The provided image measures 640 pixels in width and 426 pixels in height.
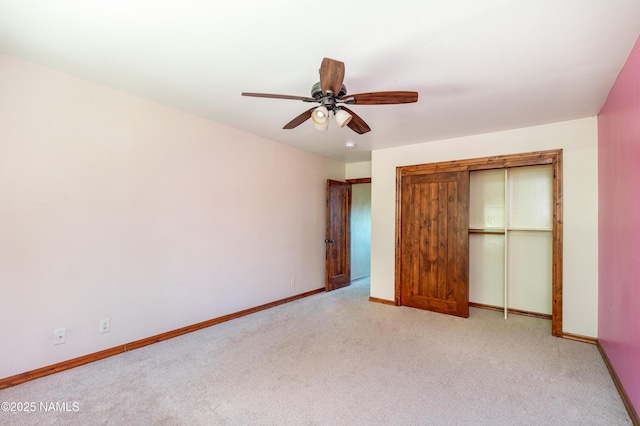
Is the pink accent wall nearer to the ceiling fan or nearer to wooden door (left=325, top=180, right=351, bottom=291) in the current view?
the ceiling fan

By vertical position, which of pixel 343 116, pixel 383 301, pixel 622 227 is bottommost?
pixel 383 301

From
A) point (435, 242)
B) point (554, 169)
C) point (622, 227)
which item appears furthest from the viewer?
point (435, 242)

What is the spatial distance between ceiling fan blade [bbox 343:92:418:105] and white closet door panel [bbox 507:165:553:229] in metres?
2.94

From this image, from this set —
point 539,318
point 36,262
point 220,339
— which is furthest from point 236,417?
point 539,318

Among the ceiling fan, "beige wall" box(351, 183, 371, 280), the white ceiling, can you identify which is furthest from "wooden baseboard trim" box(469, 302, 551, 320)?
the ceiling fan

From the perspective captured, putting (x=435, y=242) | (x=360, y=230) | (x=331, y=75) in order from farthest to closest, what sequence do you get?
(x=360, y=230) < (x=435, y=242) < (x=331, y=75)

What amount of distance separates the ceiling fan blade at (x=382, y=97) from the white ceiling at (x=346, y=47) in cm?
29

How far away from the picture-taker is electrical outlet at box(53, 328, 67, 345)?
2430mm

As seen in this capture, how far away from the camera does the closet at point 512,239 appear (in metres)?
3.96

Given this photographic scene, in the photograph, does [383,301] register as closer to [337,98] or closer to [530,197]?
[530,197]

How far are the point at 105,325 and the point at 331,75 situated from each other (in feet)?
9.52

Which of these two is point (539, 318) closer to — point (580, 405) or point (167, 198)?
point (580, 405)

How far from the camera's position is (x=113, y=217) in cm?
276

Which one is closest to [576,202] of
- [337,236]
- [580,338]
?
[580,338]
